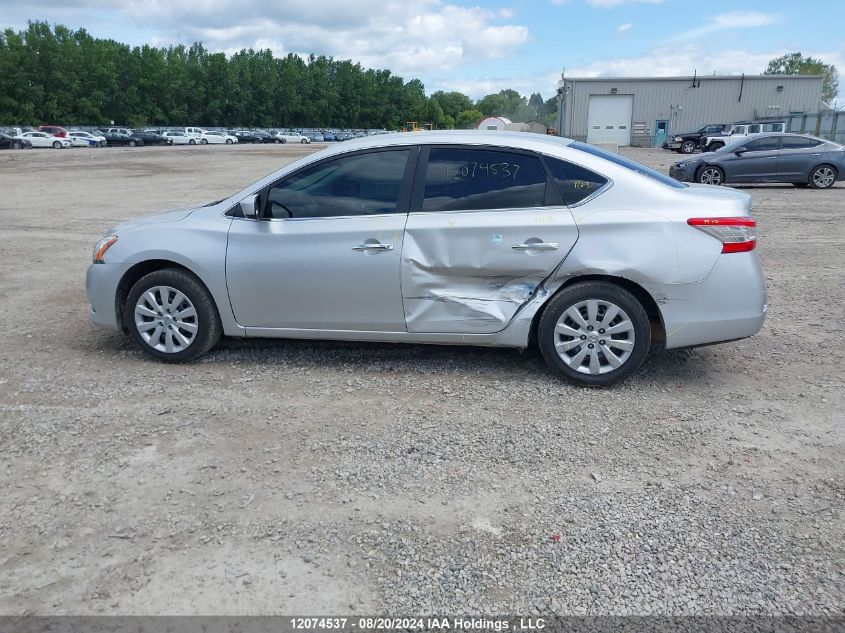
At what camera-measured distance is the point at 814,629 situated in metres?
2.73

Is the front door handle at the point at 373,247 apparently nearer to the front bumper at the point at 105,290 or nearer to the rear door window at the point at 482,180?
the rear door window at the point at 482,180

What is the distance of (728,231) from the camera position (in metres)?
4.81

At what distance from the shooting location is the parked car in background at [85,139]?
6112 cm

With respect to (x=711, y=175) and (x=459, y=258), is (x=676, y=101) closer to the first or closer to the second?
(x=711, y=175)

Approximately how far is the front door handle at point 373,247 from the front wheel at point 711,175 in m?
16.3

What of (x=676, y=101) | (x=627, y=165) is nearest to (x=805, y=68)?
(x=676, y=101)

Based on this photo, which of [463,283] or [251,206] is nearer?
[463,283]

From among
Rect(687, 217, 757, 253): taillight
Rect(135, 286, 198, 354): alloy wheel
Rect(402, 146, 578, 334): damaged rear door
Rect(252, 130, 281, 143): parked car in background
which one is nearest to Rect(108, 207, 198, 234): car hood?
Rect(135, 286, 198, 354): alloy wheel

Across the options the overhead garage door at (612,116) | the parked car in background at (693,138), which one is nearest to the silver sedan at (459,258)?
the parked car in background at (693,138)

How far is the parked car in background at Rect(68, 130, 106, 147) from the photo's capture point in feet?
201

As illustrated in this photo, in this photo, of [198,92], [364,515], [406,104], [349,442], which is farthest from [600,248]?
[406,104]

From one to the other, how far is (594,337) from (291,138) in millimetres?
81573

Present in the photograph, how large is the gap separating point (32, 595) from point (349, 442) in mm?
1794

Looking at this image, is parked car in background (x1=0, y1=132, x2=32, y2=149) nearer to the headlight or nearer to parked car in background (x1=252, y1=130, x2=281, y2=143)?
parked car in background (x1=252, y1=130, x2=281, y2=143)
